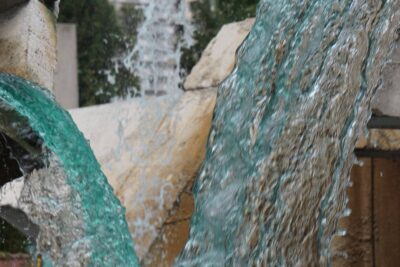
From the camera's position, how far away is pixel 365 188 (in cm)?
403

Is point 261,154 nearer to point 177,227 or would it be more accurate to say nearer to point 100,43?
point 177,227

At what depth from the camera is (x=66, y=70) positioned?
6648 mm

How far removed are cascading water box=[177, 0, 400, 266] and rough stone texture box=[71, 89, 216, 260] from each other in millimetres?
1384

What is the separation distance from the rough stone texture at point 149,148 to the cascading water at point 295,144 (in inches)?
54.5

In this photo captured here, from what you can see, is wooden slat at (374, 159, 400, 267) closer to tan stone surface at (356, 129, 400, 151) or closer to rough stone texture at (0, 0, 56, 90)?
tan stone surface at (356, 129, 400, 151)

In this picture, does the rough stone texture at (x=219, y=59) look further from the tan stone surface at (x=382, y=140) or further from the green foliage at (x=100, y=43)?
the green foliage at (x=100, y=43)

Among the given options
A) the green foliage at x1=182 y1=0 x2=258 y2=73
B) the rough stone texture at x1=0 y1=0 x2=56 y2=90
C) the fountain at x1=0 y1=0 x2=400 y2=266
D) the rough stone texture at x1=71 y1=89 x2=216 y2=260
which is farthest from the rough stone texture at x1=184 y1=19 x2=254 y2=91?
the green foliage at x1=182 y1=0 x2=258 y2=73

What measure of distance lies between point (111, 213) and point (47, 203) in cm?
18

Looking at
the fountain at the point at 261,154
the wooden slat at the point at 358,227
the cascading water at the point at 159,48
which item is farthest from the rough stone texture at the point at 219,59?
the cascading water at the point at 159,48

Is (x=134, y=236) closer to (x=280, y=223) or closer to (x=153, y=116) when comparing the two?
(x=153, y=116)

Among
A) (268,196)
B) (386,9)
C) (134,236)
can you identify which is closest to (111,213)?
(268,196)

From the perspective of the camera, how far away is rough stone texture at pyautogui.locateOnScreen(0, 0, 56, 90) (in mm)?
2463

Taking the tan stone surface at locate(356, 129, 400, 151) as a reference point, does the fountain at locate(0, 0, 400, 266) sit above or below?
above

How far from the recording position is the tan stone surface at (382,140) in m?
3.81
